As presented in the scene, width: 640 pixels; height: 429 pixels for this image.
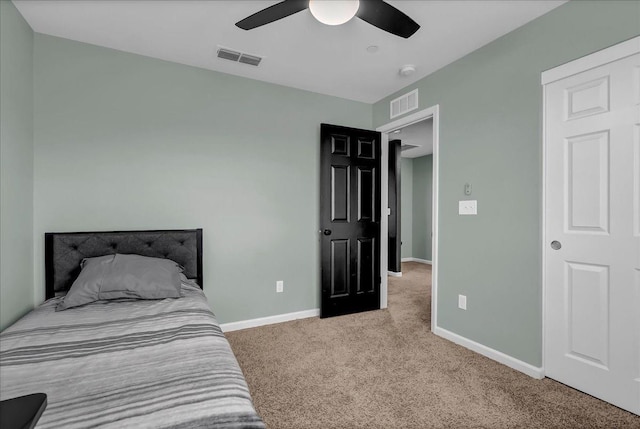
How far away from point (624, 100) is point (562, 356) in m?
1.63

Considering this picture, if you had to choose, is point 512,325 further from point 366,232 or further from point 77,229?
point 77,229

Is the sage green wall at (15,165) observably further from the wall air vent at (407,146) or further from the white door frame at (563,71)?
the wall air vent at (407,146)

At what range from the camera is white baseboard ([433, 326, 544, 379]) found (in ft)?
7.04

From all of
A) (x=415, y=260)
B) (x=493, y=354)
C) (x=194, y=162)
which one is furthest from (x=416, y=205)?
(x=194, y=162)

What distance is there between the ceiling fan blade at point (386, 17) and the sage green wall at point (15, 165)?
7.15ft

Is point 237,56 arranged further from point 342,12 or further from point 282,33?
point 342,12

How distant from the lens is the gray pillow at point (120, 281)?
199 cm

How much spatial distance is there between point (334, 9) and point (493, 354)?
266cm

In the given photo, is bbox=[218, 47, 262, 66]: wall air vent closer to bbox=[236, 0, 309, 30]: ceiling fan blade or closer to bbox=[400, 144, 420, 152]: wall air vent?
bbox=[236, 0, 309, 30]: ceiling fan blade

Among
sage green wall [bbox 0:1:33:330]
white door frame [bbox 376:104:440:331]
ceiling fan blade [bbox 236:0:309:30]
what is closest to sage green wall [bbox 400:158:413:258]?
white door frame [bbox 376:104:440:331]

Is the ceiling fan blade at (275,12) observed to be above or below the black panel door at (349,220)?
above

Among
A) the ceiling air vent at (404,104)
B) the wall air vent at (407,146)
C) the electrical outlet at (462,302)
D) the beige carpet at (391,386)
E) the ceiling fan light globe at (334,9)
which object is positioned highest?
the wall air vent at (407,146)

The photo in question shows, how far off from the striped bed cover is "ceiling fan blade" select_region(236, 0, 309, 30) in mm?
1680

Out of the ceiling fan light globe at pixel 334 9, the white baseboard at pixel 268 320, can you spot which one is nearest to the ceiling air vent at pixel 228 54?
the ceiling fan light globe at pixel 334 9
